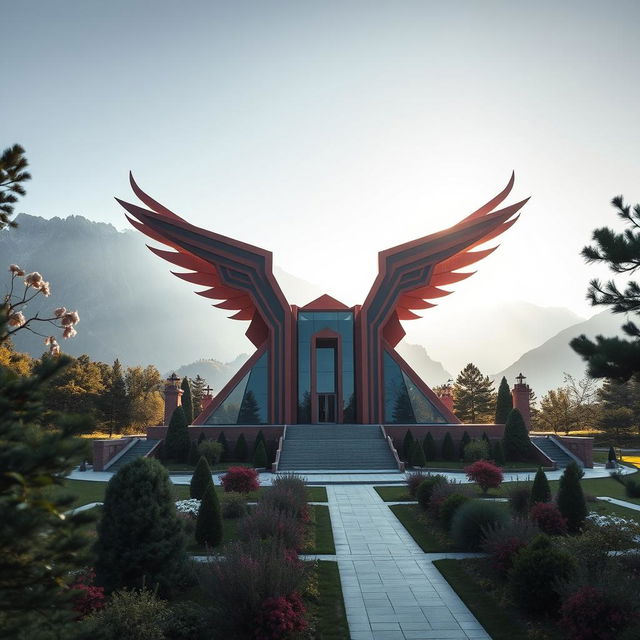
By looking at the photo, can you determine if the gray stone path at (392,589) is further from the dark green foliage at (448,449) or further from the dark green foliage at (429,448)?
the dark green foliage at (448,449)

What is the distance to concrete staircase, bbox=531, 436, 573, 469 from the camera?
28.3 metres

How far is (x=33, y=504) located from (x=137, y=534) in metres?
5.47

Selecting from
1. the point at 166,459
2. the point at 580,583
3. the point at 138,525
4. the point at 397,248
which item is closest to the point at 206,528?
the point at 138,525

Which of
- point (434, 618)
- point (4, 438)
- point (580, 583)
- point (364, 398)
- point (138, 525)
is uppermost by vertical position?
point (364, 398)

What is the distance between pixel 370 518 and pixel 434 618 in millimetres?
7452

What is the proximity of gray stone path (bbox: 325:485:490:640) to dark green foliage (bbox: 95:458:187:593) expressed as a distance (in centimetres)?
274

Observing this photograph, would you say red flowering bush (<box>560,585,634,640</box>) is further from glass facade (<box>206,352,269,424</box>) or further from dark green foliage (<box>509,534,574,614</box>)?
glass facade (<box>206,352,269,424</box>)

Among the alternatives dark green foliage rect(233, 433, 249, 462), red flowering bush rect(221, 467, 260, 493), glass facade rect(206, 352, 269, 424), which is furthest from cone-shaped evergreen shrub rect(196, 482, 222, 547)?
glass facade rect(206, 352, 269, 424)

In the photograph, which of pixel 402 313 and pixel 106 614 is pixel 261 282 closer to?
pixel 402 313

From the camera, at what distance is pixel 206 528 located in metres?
11.9

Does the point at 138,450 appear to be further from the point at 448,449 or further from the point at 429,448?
the point at 448,449

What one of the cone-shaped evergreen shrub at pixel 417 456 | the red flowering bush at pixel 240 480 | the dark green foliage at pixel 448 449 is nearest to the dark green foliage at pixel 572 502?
the red flowering bush at pixel 240 480

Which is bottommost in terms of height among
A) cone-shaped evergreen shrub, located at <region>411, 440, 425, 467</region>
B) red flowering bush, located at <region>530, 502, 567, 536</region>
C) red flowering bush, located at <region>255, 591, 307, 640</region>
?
red flowering bush, located at <region>255, 591, 307, 640</region>

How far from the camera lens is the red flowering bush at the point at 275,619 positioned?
6.63 meters
